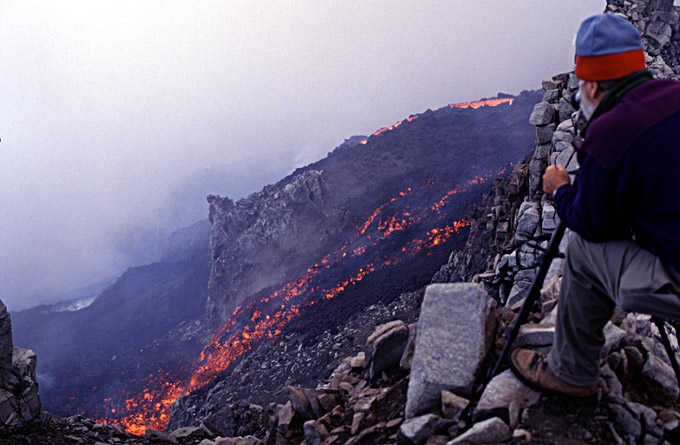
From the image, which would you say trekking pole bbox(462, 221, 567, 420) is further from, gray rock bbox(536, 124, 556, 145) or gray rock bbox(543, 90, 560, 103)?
gray rock bbox(543, 90, 560, 103)

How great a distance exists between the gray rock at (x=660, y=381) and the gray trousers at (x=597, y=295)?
1.13 metres

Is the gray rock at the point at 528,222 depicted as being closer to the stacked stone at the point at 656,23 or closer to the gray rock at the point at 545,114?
the gray rock at the point at 545,114

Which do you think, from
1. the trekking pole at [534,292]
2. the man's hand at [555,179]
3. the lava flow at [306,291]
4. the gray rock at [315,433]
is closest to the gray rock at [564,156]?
the trekking pole at [534,292]

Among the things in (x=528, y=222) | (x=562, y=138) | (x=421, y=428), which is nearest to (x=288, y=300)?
(x=528, y=222)

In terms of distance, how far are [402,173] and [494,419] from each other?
213ft

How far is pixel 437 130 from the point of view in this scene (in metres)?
77.4

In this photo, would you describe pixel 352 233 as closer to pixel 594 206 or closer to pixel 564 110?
pixel 564 110

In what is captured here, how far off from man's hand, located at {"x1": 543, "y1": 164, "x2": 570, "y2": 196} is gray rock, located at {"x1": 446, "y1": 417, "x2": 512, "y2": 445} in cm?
201

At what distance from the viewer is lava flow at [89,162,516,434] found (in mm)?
41812

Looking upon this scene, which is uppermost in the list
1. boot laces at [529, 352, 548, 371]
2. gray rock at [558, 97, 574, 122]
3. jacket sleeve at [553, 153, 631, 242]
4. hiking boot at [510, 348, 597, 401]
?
jacket sleeve at [553, 153, 631, 242]

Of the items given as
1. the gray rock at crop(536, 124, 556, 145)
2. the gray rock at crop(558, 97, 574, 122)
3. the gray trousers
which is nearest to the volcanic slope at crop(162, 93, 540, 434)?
the gray rock at crop(536, 124, 556, 145)

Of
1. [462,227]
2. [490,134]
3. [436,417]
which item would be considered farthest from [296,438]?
[490,134]

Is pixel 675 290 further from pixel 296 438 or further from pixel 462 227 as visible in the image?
pixel 462 227

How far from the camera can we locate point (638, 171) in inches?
89.5
